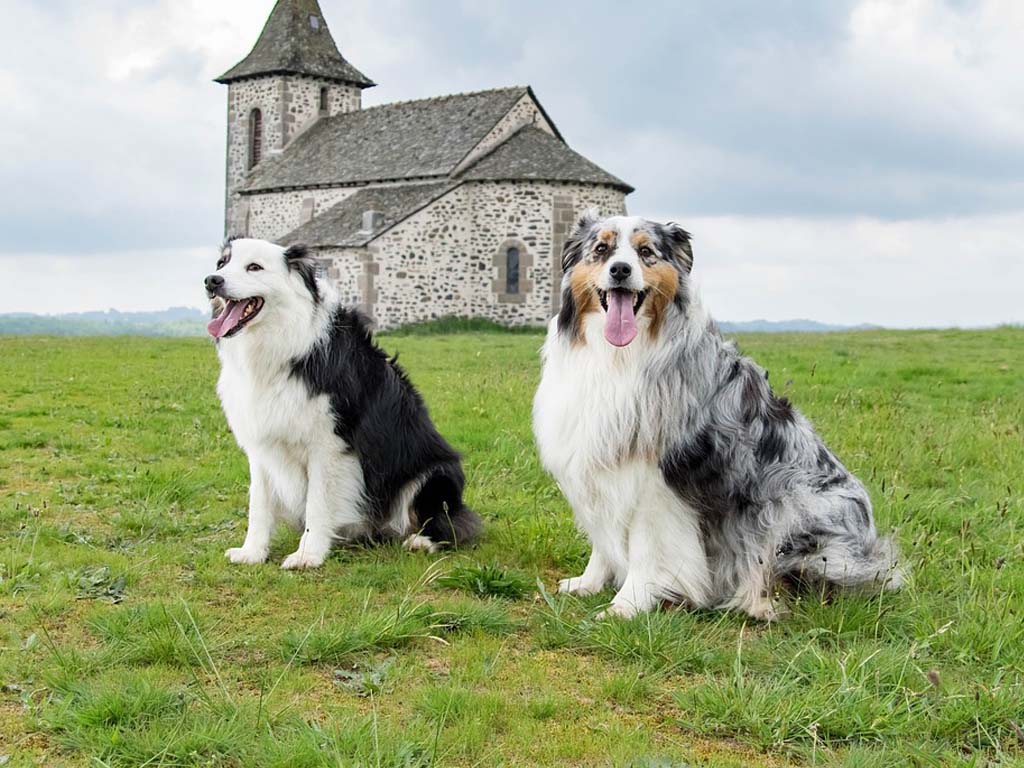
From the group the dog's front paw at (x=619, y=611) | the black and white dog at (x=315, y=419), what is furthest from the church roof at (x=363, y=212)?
the dog's front paw at (x=619, y=611)

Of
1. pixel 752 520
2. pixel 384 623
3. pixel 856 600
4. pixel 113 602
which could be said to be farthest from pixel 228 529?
pixel 856 600

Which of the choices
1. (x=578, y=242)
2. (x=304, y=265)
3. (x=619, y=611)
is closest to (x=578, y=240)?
(x=578, y=242)

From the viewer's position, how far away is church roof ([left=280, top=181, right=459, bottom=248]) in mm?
32906

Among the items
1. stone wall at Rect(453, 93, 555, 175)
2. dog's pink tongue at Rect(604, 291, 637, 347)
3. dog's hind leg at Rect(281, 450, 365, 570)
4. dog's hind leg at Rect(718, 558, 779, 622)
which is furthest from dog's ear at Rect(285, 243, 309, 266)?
stone wall at Rect(453, 93, 555, 175)

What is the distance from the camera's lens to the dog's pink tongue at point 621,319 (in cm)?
452

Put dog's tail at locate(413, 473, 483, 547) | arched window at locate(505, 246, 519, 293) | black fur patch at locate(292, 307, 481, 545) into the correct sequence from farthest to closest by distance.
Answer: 1. arched window at locate(505, 246, 519, 293)
2. dog's tail at locate(413, 473, 483, 547)
3. black fur patch at locate(292, 307, 481, 545)

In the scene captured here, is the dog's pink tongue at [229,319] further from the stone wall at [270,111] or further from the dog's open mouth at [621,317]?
the stone wall at [270,111]

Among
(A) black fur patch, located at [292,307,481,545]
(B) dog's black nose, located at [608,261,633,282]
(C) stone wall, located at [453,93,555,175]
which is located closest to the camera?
(B) dog's black nose, located at [608,261,633,282]

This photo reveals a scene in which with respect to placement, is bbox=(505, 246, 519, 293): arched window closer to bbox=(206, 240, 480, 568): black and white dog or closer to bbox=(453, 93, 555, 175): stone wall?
bbox=(453, 93, 555, 175): stone wall

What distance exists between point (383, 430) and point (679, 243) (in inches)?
85.4

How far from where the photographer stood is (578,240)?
188 inches

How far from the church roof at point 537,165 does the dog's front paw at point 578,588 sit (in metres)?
27.9

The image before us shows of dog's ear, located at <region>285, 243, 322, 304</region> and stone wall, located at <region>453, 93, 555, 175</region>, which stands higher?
stone wall, located at <region>453, 93, 555, 175</region>

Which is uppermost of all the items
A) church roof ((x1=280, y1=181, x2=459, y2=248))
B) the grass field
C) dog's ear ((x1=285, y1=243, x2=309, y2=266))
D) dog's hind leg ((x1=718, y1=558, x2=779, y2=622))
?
church roof ((x1=280, y1=181, x2=459, y2=248))
